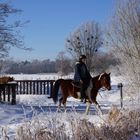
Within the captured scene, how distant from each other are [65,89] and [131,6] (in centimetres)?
795

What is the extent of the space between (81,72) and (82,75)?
169 millimetres

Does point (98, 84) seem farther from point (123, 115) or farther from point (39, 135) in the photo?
point (39, 135)

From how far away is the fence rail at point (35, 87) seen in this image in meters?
30.7

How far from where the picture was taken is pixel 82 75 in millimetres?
18203

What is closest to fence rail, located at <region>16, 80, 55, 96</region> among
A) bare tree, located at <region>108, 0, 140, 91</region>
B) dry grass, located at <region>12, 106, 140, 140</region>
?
bare tree, located at <region>108, 0, 140, 91</region>

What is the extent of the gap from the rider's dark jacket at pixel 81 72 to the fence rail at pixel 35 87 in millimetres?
12021

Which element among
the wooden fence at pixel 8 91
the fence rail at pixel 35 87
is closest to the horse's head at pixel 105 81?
the wooden fence at pixel 8 91

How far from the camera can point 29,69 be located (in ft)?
410

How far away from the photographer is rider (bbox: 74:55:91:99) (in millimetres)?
17828

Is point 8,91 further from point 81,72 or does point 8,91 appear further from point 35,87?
point 35,87

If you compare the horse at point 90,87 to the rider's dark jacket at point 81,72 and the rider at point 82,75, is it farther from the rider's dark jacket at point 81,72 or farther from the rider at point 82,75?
the rider's dark jacket at point 81,72

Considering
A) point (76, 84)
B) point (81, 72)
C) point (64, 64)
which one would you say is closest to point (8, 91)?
point (76, 84)

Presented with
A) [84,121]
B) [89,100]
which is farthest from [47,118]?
[89,100]

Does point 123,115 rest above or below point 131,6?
below
